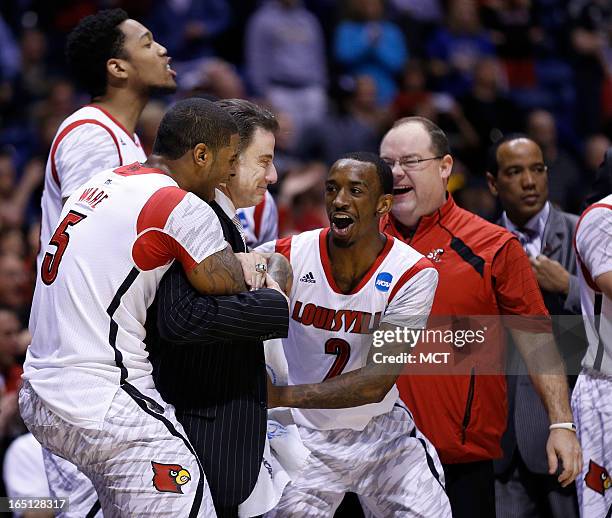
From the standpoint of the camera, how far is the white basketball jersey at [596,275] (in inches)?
182

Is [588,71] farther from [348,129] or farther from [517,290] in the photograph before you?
[517,290]

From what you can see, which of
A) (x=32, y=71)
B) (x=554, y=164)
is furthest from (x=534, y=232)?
(x=32, y=71)

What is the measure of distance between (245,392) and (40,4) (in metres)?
8.79

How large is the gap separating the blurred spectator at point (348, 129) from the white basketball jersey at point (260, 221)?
4026 mm

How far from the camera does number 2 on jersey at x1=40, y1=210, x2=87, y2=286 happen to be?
3.82 m

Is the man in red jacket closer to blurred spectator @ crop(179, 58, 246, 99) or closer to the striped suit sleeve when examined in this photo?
the striped suit sleeve

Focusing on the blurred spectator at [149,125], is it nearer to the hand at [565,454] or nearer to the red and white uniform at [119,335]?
the hand at [565,454]

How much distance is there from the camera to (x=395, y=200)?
5242 mm

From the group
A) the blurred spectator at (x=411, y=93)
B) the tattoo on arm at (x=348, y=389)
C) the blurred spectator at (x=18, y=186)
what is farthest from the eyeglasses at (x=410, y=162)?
the blurred spectator at (x=411, y=93)

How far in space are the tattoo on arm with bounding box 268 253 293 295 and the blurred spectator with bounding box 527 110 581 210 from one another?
15.6 ft

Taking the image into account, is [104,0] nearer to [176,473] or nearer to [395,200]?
[395,200]

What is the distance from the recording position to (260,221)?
6066 millimetres

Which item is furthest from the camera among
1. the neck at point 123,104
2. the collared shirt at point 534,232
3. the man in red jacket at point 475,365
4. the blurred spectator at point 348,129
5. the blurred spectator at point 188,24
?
the blurred spectator at point 188,24

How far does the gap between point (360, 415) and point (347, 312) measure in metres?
0.42
